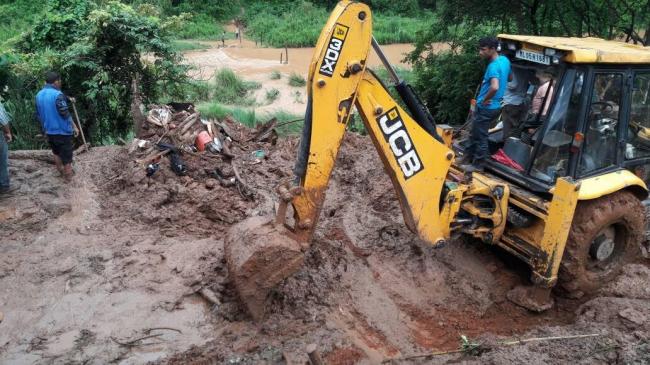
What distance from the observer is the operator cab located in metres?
4.64

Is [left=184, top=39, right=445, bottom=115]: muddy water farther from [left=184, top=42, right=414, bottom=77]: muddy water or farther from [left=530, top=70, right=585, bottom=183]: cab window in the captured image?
[left=530, top=70, right=585, bottom=183]: cab window

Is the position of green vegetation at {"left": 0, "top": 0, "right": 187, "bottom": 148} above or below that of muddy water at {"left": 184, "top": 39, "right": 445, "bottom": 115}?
above

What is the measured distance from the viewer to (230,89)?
54.2 feet

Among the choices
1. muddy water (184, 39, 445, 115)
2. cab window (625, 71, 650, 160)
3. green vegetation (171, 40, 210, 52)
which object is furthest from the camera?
green vegetation (171, 40, 210, 52)

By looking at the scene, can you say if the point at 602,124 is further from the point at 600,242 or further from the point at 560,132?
the point at 600,242

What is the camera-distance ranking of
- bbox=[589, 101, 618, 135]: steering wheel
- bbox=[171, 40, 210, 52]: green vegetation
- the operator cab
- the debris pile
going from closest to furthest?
1. the operator cab
2. bbox=[589, 101, 618, 135]: steering wheel
3. the debris pile
4. bbox=[171, 40, 210, 52]: green vegetation

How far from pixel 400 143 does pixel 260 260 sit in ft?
5.02

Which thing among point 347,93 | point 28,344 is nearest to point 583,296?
point 347,93

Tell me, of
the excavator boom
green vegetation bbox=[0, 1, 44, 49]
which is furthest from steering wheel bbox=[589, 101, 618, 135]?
green vegetation bbox=[0, 1, 44, 49]

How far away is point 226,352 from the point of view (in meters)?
4.25

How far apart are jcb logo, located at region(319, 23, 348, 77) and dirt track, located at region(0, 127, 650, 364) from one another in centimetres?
209

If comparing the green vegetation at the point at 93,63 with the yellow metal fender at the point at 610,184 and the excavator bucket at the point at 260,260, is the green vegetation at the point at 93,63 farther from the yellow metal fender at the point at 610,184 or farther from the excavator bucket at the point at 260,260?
the yellow metal fender at the point at 610,184

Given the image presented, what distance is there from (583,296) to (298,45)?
24.6m

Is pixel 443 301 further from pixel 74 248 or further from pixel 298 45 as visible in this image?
pixel 298 45
